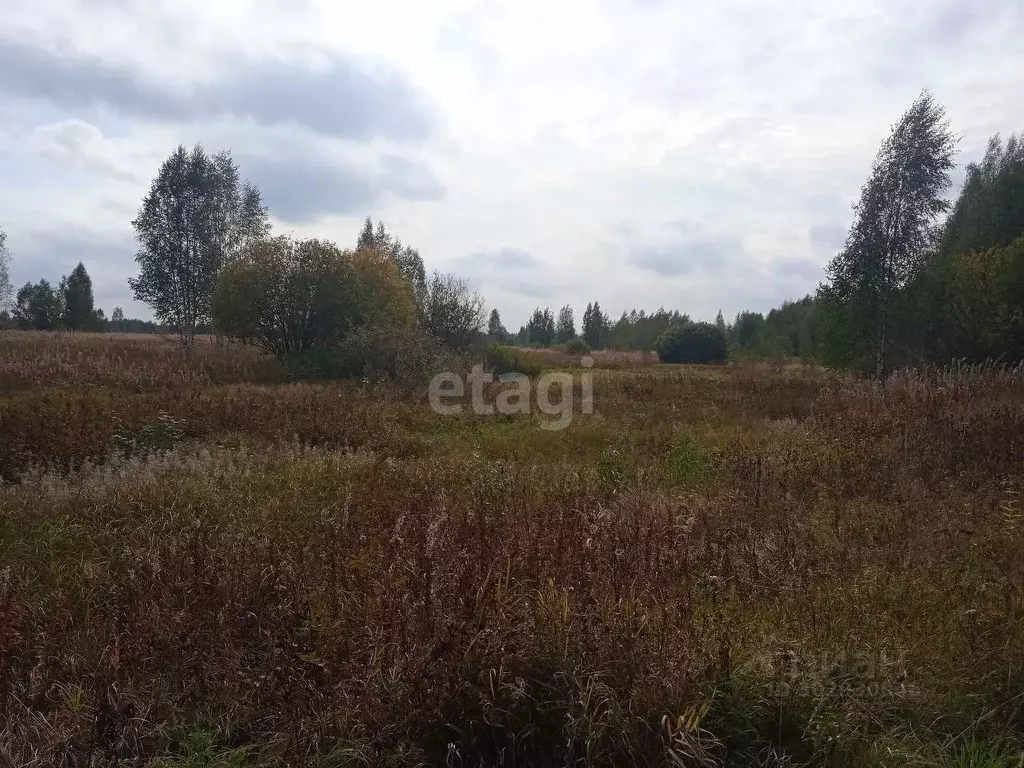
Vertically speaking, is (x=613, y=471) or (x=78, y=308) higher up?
(x=78, y=308)

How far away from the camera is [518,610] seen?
9.49 feet

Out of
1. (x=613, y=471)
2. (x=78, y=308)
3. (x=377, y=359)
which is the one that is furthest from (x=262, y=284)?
(x=78, y=308)

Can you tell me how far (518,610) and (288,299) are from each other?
57.7 ft

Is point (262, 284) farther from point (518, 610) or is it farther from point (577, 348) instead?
point (577, 348)

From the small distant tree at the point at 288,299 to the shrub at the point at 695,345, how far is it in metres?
21.9

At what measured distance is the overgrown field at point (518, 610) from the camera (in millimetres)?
2398

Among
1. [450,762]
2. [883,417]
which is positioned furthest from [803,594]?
[883,417]

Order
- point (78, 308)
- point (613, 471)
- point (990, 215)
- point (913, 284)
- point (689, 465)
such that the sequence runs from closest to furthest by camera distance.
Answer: point (613, 471) → point (689, 465) → point (913, 284) → point (990, 215) → point (78, 308)

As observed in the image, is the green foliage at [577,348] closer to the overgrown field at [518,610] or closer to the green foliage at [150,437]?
the green foliage at [150,437]

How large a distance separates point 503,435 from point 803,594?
6473 millimetres

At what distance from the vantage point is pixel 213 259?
25141mm

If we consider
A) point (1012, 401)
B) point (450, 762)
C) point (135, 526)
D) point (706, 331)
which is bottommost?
point (450, 762)

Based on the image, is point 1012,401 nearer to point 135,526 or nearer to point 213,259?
point 135,526

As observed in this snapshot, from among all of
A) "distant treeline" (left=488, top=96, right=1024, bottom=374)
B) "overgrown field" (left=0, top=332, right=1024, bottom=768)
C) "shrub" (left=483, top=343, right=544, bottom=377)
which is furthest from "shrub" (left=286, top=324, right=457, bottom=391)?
"distant treeline" (left=488, top=96, right=1024, bottom=374)
